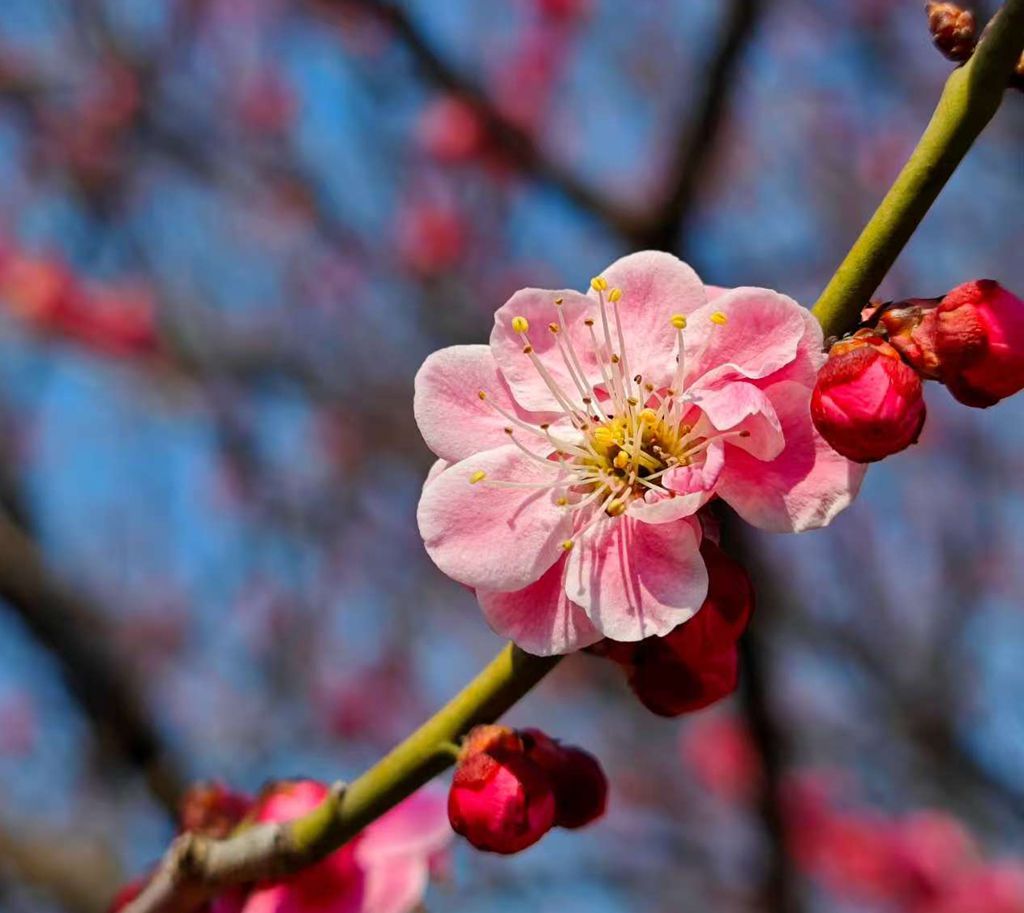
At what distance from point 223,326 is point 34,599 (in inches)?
86.5

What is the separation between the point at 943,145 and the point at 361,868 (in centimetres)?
104

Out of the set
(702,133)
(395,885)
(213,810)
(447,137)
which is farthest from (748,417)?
(447,137)

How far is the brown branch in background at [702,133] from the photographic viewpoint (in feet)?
8.29

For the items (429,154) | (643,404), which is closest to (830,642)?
(643,404)

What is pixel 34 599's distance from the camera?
2545 mm

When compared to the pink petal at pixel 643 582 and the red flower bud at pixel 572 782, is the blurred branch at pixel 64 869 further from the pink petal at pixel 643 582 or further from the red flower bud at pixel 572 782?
the pink petal at pixel 643 582

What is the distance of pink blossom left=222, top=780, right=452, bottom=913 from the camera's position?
1312 millimetres

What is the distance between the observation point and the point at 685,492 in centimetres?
102

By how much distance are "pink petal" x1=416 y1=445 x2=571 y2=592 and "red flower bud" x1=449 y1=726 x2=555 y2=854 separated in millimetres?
141

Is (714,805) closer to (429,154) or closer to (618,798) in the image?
(618,798)

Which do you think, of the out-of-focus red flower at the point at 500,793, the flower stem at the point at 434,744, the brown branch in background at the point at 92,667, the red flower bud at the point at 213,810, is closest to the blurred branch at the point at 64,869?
the brown branch in background at the point at 92,667

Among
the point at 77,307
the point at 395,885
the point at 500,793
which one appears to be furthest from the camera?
the point at 77,307

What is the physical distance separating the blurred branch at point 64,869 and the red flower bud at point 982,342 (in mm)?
2178

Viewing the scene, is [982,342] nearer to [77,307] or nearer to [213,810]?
[213,810]
